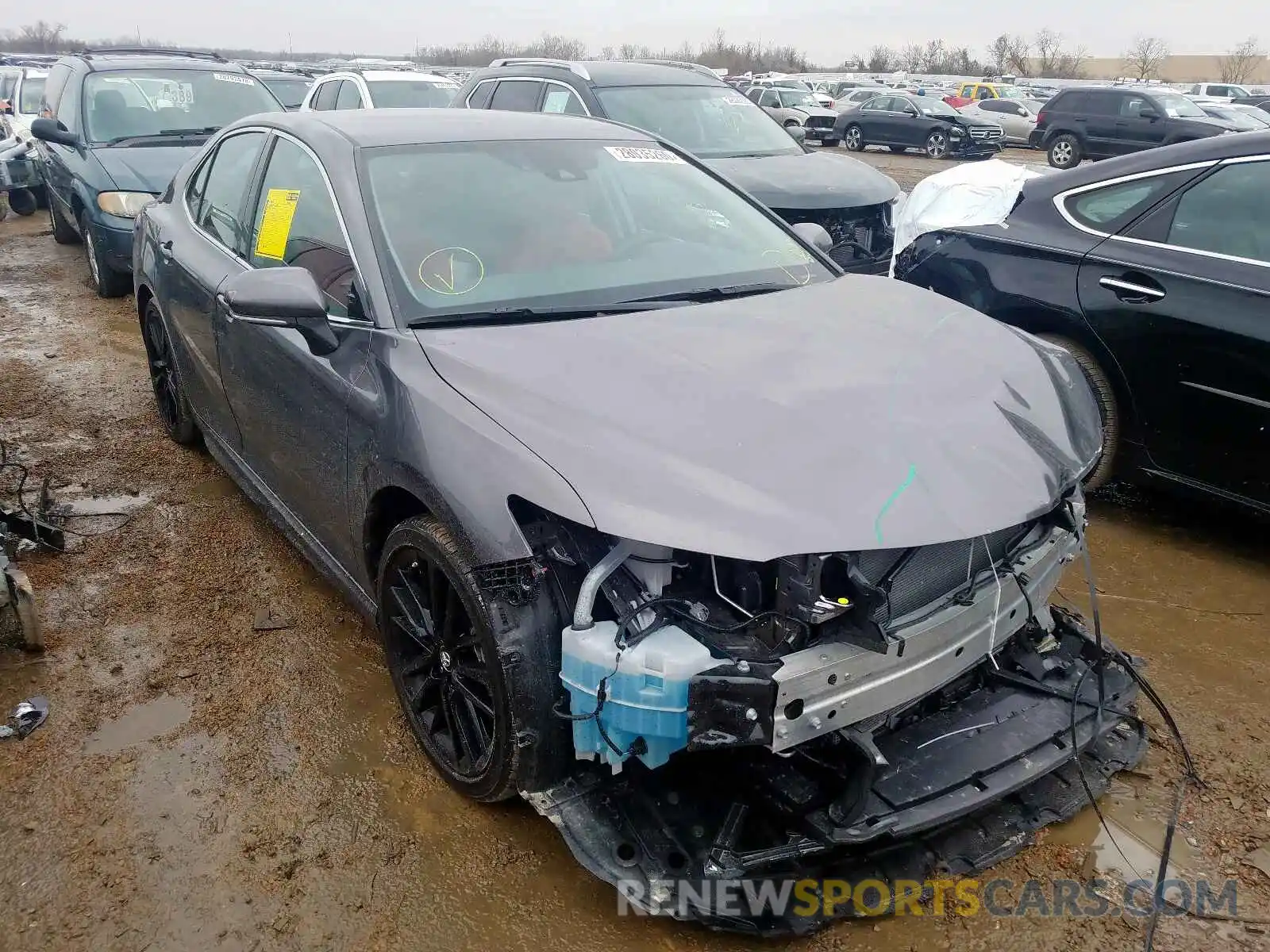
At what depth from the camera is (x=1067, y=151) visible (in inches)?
783

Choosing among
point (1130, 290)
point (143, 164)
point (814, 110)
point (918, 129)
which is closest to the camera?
point (1130, 290)

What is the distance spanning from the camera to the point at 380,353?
8.55 ft

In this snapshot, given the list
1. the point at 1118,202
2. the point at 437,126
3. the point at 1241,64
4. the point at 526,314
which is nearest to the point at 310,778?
the point at 526,314

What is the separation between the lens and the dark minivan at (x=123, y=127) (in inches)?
291

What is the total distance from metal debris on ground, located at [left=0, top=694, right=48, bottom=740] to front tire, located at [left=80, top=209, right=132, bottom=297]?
572 centimetres

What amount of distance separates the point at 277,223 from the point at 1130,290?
3.35 metres

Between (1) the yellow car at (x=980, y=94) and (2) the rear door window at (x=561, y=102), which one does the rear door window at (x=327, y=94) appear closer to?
(2) the rear door window at (x=561, y=102)

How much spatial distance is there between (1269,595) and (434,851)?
10.6 feet

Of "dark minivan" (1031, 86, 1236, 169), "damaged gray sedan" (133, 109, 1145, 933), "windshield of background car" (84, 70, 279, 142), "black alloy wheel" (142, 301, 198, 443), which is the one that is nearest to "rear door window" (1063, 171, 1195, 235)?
"damaged gray sedan" (133, 109, 1145, 933)

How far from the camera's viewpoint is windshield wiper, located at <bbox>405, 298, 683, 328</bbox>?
2.63 meters

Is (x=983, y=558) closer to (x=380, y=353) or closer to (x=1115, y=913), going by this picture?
(x=1115, y=913)

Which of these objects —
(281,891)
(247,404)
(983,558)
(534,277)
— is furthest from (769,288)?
(281,891)

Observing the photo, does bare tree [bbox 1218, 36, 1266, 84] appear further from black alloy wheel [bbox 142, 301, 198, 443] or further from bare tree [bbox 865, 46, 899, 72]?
black alloy wheel [bbox 142, 301, 198, 443]

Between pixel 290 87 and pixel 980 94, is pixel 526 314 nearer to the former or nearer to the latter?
pixel 290 87
